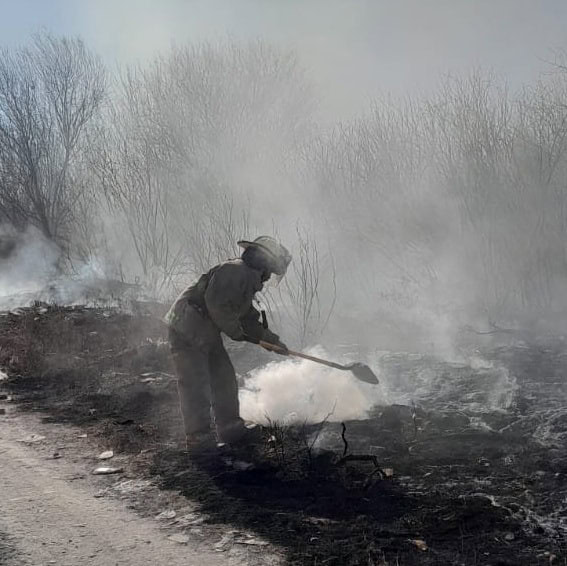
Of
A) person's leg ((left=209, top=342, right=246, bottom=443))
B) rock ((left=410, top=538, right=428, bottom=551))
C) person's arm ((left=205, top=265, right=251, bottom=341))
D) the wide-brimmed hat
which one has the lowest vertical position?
rock ((left=410, top=538, right=428, bottom=551))

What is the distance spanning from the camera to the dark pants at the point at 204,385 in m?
4.68

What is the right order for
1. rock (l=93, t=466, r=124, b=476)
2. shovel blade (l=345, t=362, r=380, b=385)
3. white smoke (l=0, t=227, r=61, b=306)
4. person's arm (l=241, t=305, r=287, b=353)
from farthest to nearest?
white smoke (l=0, t=227, r=61, b=306) → shovel blade (l=345, t=362, r=380, b=385) → person's arm (l=241, t=305, r=287, b=353) → rock (l=93, t=466, r=124, b=476)

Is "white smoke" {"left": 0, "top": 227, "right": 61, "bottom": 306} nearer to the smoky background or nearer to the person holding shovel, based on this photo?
the smoky background

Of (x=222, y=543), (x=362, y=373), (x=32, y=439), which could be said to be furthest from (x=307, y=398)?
(x=32, y=439)

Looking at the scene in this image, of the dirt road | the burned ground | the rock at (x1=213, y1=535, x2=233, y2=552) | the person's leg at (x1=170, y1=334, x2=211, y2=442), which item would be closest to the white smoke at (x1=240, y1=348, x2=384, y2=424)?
the burned ground

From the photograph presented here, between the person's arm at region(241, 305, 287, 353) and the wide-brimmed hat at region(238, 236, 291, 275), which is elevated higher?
the wide-brimmed hat at region(238, 236, 291, 275)

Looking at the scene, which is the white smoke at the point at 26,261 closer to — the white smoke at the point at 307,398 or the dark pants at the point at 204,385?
the white smoke at the point at 307,398

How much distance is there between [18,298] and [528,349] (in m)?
11.2

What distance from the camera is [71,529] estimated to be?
333cm

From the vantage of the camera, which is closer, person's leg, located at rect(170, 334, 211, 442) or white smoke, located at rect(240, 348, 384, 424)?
person's leg, located at rect(170, 334, 211, 442)

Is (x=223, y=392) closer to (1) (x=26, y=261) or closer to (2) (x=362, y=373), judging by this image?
(2) (x=362, y=373)

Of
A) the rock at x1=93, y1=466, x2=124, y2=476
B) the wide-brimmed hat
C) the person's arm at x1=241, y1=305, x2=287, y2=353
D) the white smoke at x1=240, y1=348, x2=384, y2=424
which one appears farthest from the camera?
the white smoke at x1=240, y1=348, x2=384, y2=424

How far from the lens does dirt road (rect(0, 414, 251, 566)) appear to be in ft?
9.86

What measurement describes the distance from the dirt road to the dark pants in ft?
3.24
